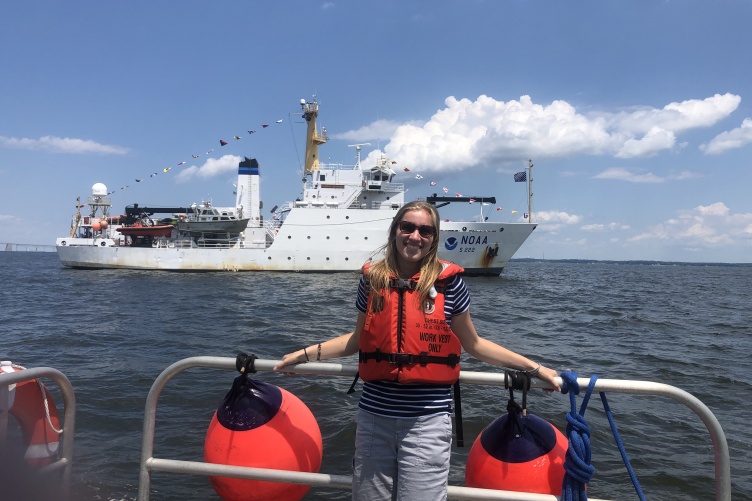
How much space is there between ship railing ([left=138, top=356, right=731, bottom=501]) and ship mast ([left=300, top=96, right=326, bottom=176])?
3536 cm

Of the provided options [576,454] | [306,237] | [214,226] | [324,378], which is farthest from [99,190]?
[576,454]

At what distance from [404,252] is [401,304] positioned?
22 cm

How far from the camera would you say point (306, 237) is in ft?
97.9

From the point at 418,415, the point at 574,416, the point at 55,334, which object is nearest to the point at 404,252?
the point at 418,415

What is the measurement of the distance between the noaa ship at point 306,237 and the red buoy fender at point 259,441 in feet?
89.8

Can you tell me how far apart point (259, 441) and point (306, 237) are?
28004mm

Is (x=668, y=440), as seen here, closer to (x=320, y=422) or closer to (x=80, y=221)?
(x=320, y=422)

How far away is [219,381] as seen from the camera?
22.3 ft

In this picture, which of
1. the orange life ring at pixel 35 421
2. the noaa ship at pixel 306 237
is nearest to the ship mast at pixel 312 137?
the noaa ship at pixel 306 237

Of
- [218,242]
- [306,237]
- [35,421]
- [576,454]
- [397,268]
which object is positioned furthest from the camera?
[218,242]

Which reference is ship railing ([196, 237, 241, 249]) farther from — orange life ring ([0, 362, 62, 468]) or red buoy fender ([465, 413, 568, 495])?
red buoy fender ([465, 413, 568, 495])

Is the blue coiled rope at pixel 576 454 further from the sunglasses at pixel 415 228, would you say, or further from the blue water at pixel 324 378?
the blue water at pixel 324 378

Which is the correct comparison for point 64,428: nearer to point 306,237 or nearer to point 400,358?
point 400,358

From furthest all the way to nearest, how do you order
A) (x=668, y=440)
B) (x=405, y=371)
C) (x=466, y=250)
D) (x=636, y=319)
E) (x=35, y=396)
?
(x=466, y=250)
(x=636, y=319)
(x=668, y=440)
(x=35, y=396)
(x=405, y=371)
